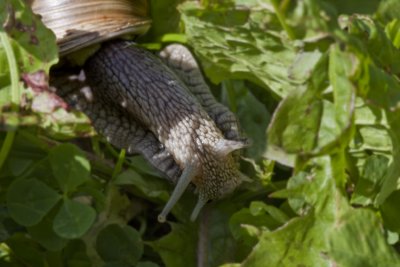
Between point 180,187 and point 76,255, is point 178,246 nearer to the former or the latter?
point 180,187

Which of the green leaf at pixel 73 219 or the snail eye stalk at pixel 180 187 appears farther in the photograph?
the snail eye stalk at pixel 180 187

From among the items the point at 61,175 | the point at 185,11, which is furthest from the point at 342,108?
the point at 61,175

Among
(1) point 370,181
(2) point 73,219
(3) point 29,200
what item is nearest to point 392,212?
(1) point 370,181

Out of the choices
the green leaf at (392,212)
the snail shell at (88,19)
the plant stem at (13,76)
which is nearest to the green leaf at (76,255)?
the plant stem at (13,76)

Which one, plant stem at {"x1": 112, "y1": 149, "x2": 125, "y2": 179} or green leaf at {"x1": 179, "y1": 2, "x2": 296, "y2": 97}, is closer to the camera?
green leaf at {"x1": 179, "y1": 2, "x2": 296, "y2": 97}

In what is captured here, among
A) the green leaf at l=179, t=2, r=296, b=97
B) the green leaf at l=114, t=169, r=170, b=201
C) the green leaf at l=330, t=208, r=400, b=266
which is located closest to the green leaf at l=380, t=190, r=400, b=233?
the green leaf at l=330, t=208, r=400, b=266

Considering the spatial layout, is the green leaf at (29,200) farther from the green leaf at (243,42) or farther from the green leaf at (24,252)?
the green leaf at (243,42)

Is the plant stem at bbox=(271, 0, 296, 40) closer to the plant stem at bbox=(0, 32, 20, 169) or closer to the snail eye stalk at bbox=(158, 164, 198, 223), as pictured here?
the snail eye stalk at bbox=(158, 164, 198, 223)
